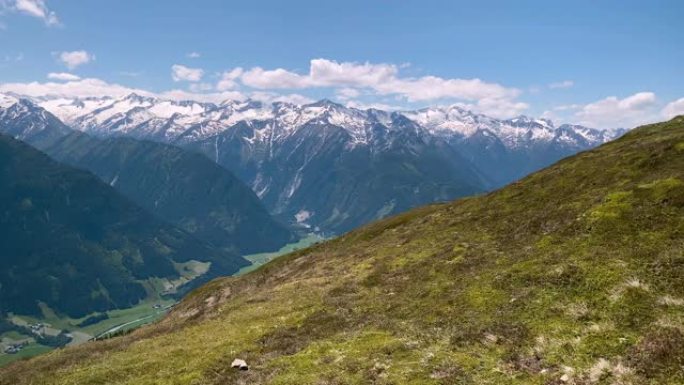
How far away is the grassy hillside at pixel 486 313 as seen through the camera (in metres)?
23.4

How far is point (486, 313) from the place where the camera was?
31.1 metres

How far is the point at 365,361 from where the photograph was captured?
27.0 m

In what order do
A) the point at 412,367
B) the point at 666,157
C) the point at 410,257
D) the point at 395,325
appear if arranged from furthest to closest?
the point at 666,157 → the point at 410,257 → the point at 395,325 → the point at 412,367

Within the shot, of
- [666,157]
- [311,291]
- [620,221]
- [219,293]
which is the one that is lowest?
[219,293]

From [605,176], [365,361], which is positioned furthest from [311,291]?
[605,176]

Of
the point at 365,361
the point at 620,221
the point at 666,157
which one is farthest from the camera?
the point at 666,157

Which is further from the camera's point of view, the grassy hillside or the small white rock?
the small white rock

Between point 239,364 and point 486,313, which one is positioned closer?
point 239,364

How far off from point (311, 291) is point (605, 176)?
3604cm

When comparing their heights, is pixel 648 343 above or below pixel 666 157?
below

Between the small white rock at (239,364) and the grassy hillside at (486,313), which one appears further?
the small white rock at (239,364)

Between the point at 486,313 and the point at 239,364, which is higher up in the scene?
the point at 486,313

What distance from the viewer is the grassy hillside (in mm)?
23422

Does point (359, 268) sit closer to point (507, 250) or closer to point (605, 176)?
point (507, 250)
